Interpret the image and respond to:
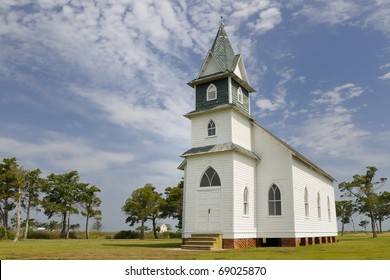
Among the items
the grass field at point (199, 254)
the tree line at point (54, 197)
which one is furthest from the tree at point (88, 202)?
the grass field at point (199, 254)

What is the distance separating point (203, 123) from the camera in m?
26.7

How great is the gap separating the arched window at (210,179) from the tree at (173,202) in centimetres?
2747

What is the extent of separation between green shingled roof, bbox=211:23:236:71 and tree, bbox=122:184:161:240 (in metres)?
27.2

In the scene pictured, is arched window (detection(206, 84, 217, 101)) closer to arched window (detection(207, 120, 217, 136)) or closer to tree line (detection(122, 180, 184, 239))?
arched window (detection(207, 120, 217, 136))

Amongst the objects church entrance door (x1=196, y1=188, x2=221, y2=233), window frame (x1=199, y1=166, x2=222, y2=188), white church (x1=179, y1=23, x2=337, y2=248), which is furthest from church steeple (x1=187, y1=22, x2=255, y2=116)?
church entrance door (x1=196, y1=188, x2=221, y2=233)

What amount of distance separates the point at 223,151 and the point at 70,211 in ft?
126

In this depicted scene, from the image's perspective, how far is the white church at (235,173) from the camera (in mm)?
24000

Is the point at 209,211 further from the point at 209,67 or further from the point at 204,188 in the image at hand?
the point at 209,67

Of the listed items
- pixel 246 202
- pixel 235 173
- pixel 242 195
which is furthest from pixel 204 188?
Result: pixel 246 202

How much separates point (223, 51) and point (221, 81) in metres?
2.83

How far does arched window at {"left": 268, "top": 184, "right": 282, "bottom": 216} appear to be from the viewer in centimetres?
2594

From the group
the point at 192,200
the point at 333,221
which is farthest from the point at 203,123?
the point at 333,221
